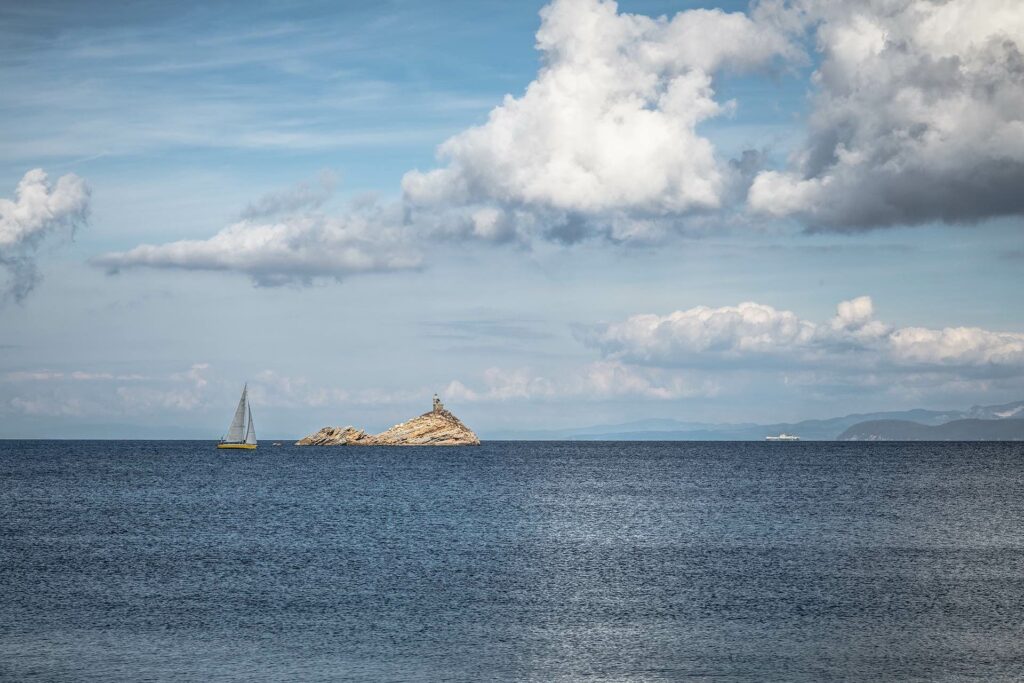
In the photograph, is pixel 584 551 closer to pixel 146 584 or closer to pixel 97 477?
pixel 146 584

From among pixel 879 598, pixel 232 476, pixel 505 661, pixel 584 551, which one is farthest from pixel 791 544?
pixel 232 476

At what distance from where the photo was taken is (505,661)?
4672cm

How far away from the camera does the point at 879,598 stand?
62719 mm

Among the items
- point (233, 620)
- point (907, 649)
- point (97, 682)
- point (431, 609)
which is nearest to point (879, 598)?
point (907, 649)

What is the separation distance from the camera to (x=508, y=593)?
64.1 meters

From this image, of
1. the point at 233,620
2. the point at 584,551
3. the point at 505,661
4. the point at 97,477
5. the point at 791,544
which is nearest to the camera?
the point at 505,661

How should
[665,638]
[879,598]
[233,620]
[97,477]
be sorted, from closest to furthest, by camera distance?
[665,638] → [233,620] → [879,598] → [97,477]

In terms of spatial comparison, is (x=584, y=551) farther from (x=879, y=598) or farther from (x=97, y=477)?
(x=97, y=477)

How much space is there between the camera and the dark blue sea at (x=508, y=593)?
46312mm

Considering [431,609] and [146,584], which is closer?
[431,609]

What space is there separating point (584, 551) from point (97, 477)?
5558 inches

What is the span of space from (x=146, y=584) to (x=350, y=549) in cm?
2144

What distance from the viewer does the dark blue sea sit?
4631cm

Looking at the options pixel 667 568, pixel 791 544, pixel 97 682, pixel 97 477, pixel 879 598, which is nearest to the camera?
pixel 97 682
